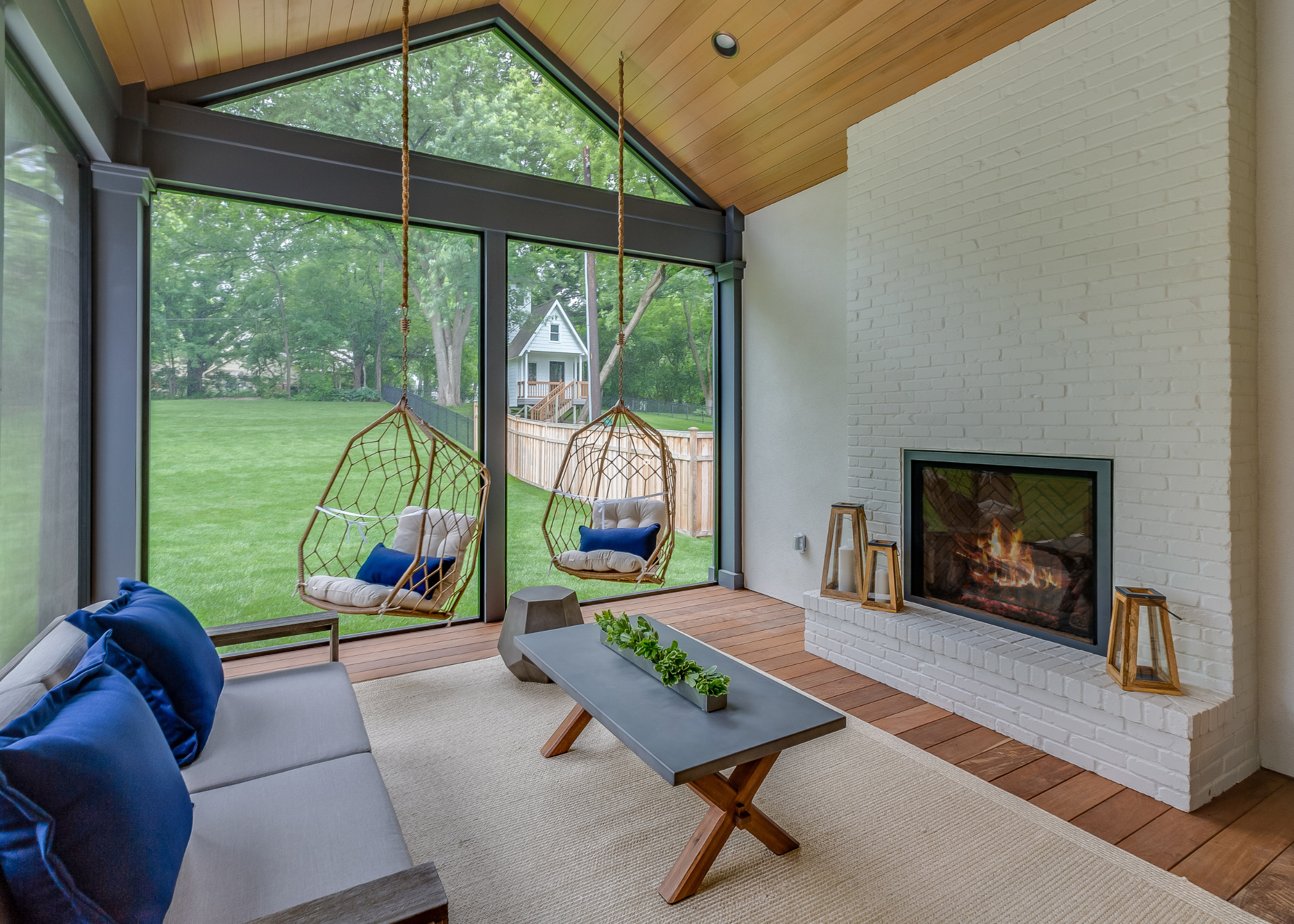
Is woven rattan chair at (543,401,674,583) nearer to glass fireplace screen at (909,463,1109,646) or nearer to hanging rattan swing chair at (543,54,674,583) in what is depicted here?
hanging rattan swing chair at (543,54,674,583)

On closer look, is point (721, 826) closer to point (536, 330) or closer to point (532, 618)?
point (532, 618)

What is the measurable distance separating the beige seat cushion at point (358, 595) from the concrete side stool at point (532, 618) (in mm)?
434

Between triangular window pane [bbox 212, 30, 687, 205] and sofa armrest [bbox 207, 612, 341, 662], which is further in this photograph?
triangular window pane [bbox 212, 30, 687, 205]

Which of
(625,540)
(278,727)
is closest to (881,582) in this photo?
(625,540)

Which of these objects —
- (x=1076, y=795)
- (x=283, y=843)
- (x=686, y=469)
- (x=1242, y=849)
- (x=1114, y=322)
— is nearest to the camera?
(x=283, y=843)

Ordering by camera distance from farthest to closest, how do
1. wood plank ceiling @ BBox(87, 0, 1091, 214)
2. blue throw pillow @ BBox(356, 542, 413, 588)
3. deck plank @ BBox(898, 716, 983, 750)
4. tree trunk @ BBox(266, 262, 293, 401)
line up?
1. tree trunk @ BBox(266, 262, 293, 401)
2. blue throw pillow @ BBox(356, 542, 413, 588)
3. wood plank ceiling @ BBox(87, 0, 1091, 214)
4. deck plank @ BBox(898, 716, 983, 750)

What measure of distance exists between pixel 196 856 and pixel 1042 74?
3819 millimetres

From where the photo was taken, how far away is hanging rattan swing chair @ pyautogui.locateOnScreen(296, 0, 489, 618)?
275cm

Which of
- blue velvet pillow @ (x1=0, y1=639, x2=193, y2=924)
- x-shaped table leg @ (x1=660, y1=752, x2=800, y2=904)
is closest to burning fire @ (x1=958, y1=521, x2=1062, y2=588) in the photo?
x-shaped table leg @ (x1=660, y1=752, x2=800, y2=904)

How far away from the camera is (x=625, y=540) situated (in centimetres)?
357

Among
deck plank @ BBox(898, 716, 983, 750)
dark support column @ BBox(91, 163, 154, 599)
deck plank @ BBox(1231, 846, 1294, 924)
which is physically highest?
dark support column @ BBox(91, 163, 154, 599)

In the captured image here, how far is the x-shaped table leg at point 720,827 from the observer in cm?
174

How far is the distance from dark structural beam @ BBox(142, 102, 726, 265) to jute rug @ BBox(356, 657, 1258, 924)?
2.72 metres

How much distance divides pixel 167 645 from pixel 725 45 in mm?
3719
